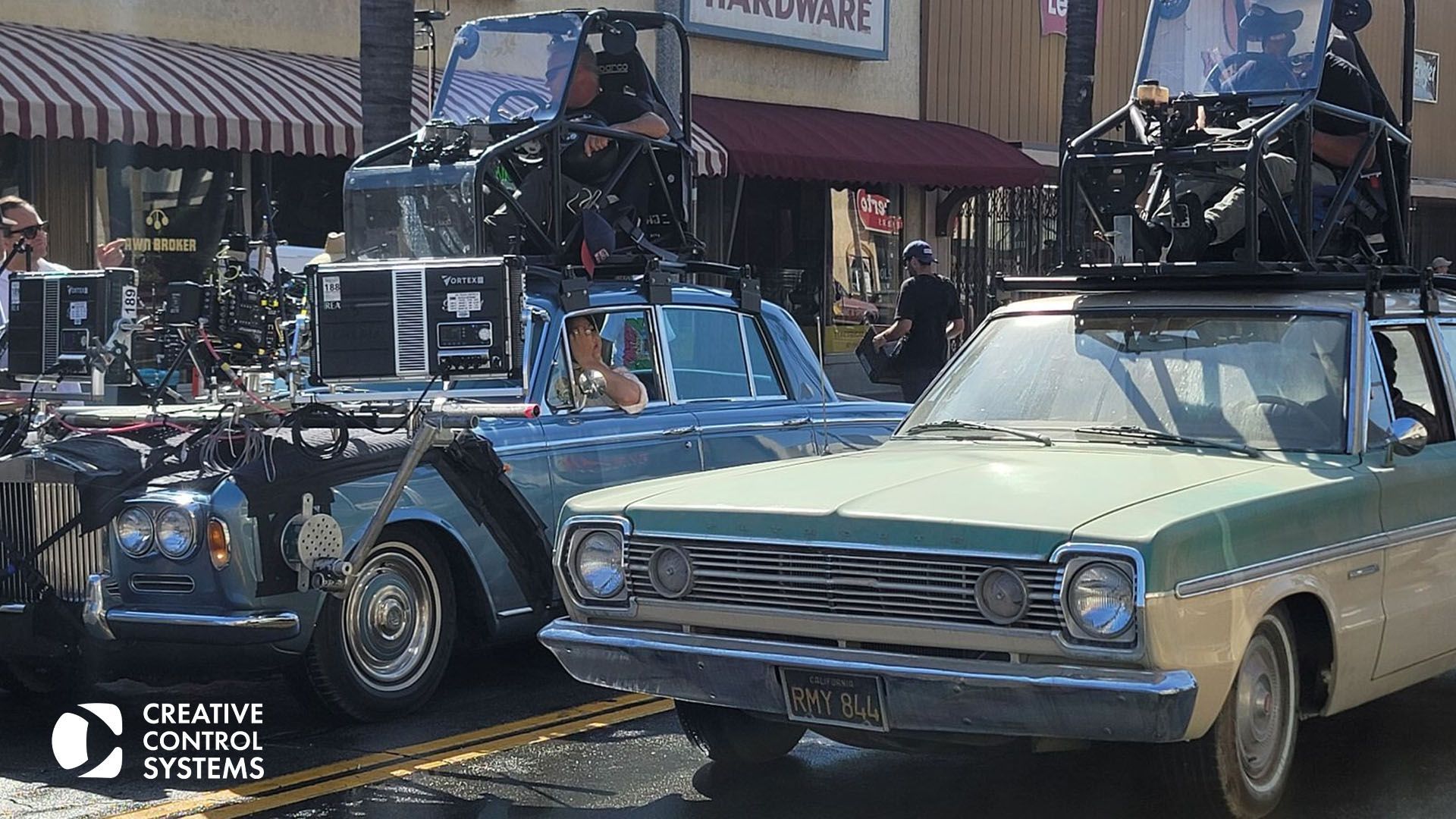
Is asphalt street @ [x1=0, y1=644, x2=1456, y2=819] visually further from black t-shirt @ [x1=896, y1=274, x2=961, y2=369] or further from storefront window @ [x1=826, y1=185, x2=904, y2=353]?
storefront window @ [x1=826, y1=185, x2=904, y2=353]

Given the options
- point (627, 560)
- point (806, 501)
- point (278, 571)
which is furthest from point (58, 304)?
point (806, 501)

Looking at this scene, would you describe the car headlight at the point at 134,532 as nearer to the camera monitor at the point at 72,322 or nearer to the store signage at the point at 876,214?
the camera monitor at the point at 72,322

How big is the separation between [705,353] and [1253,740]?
3.83 m

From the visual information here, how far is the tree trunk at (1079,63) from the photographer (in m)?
17.2

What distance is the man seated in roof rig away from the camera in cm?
A: 705

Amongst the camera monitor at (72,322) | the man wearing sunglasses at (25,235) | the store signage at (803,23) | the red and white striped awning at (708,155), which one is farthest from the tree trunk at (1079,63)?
the camera monitor at (72,322)

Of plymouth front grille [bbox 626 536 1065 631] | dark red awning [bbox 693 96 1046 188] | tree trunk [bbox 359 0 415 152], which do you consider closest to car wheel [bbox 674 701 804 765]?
plymouth front grille [bbox 626 536 1065 631]

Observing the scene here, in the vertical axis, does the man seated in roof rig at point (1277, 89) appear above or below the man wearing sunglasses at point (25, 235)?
above

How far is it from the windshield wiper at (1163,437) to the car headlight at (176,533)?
3.03 metres

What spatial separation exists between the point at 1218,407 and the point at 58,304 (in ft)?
13.8

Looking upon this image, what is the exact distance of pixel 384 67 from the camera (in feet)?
39.3

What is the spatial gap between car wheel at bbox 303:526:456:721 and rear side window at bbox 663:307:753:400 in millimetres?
1692

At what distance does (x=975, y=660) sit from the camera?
4.93 m

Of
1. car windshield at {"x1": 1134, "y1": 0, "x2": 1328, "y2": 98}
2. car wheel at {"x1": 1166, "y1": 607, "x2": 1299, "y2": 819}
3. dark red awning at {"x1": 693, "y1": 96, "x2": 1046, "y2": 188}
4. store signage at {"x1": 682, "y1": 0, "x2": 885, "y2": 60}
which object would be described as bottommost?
car wheel at {"x1": 1166, "y1": 607, "x2": 1299, "y2": 819}
